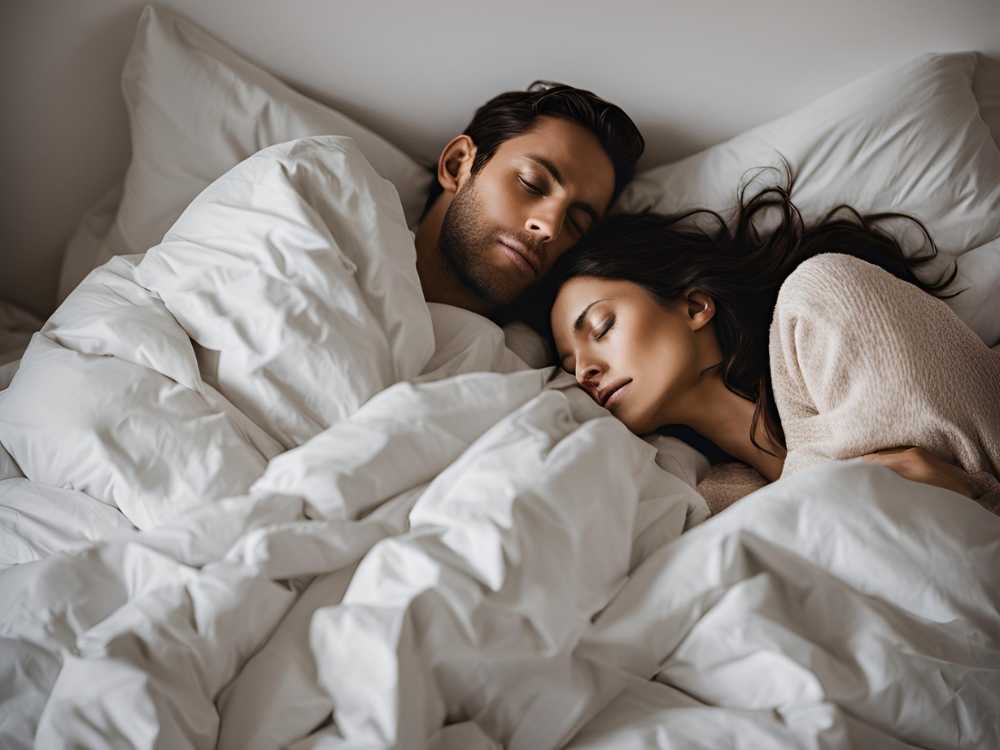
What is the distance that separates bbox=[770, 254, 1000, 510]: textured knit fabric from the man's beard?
55 cm

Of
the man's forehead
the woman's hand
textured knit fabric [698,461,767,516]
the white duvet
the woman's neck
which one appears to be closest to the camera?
the white duvet

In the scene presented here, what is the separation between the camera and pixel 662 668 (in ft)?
2.64

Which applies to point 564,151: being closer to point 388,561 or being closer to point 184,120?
point 184,120

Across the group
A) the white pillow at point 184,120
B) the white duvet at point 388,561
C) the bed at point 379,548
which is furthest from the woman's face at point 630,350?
the white pillow at point 184,120

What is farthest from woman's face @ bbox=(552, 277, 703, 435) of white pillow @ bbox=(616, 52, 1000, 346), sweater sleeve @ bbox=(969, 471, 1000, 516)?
sweater sleeve @ bbox=(969, 471, 1000, 516)

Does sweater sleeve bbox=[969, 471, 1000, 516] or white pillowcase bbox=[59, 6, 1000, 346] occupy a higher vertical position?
white pillowcase bbox=[59, 6, 1000, 346]

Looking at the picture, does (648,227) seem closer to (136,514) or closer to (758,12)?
(758,12)

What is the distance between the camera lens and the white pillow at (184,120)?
1.38 metres

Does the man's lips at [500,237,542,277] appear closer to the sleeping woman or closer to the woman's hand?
the sleeping woman

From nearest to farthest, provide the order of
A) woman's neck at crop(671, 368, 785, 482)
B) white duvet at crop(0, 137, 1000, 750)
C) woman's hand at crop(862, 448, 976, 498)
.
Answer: white duvet at crop(0, 137, 1000, 750) < woman's hand at crop(862, 448, 976, 498) < woman's neck at crop(671, 368, 785, 482)

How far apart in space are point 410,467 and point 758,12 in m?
1.26

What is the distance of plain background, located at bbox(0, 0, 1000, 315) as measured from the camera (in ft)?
4.67

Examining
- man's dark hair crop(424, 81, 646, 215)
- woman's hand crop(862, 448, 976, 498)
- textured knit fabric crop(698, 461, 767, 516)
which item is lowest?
textured knit fabric crop(698, 461, 767, 516)

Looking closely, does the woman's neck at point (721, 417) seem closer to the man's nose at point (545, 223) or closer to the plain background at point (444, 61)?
the man's nose at point (545, 223)
